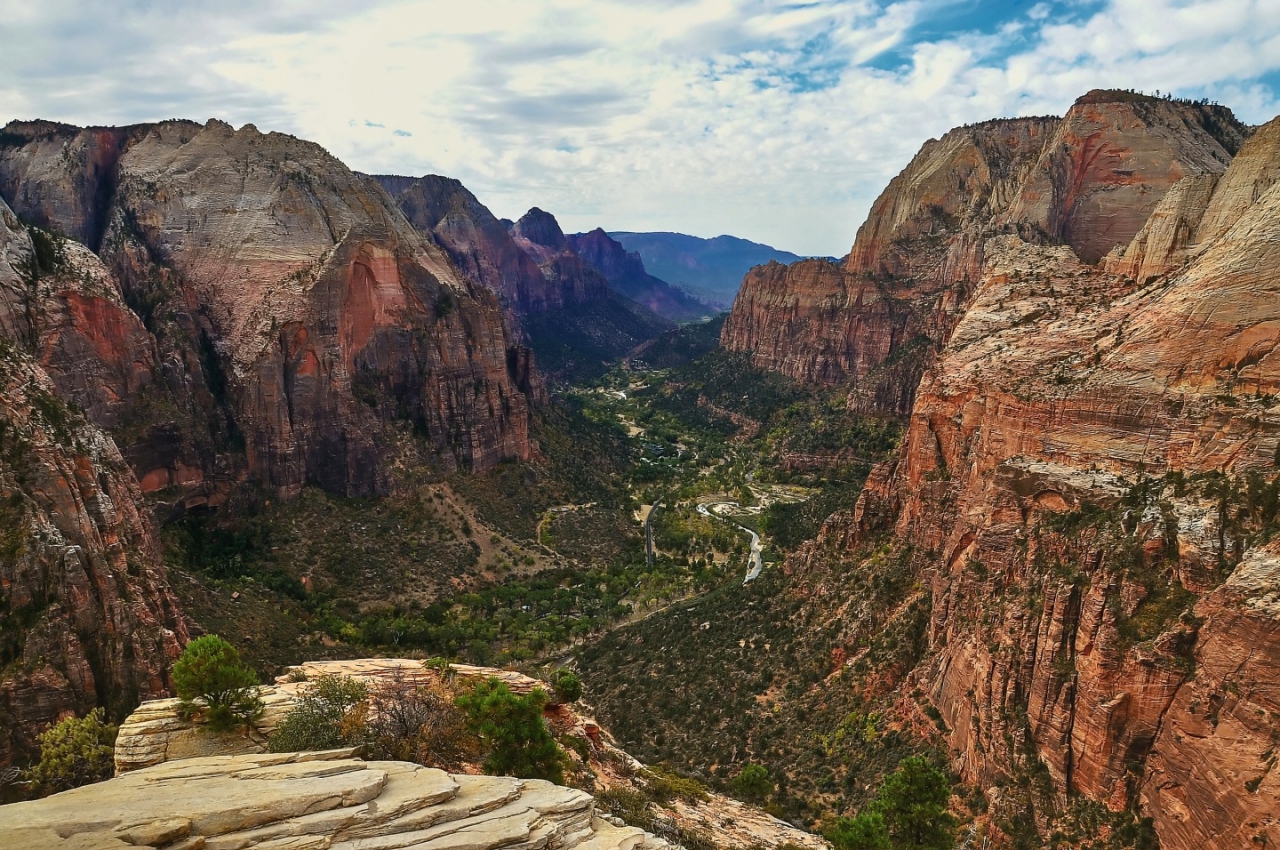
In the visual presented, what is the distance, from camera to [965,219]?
150625mm

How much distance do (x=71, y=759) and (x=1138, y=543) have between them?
152 feet

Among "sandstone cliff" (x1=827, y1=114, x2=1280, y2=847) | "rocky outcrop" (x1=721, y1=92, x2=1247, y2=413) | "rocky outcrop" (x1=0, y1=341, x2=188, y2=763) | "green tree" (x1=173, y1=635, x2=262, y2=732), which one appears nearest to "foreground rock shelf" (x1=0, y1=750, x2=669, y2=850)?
"green tree" (x1=173, y1=635, x2=262, y2=732)

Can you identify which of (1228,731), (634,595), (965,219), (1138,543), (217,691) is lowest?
(634,595)

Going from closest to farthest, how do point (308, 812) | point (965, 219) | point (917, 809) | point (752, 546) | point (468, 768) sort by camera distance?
point (308, 812) → point (468, 768) → point (917, 809) → point (752, 546) → point (965, 219)

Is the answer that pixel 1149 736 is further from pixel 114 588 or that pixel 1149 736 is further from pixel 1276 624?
pixel 114 588

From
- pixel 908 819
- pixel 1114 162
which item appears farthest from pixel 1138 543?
pixel 1114 162

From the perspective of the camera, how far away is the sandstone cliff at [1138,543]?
1110 inches

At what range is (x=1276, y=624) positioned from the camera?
A: 26.3 m

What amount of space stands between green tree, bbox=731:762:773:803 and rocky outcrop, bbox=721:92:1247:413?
39537 mm

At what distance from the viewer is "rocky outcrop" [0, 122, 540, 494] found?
83188 millimetres

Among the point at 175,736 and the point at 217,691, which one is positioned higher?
the point at 217,691

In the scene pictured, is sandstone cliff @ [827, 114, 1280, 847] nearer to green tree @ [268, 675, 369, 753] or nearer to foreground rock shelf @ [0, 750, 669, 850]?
foreground rock shelf @ [0, 750, 669, 850]

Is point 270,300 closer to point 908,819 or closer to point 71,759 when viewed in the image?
point 71,759

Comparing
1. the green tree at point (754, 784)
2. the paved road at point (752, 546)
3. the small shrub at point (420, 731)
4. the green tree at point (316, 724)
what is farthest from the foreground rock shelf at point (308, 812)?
the paved road at point (752, 546)
